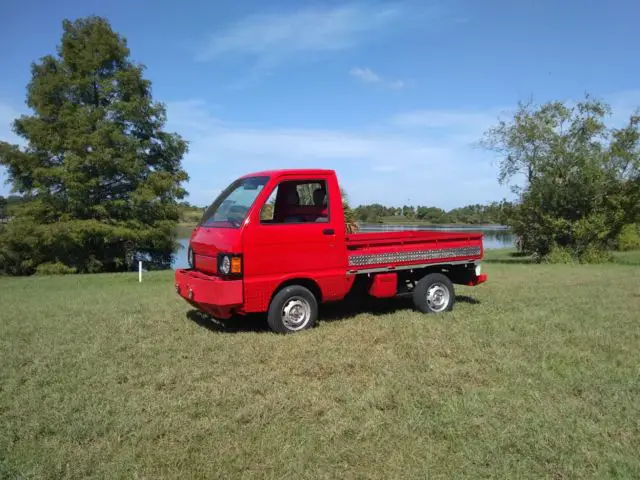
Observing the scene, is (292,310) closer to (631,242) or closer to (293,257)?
(293,257)

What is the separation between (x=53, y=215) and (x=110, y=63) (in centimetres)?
976

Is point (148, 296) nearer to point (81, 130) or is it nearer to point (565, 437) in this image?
point (565, 437)

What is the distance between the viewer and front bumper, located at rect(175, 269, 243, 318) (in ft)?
21.5

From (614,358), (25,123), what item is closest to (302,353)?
(614,358)

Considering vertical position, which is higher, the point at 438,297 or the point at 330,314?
the point at 438,297

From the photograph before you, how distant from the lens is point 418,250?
26.9 feet

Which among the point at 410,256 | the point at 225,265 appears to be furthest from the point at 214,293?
the point at 410,256

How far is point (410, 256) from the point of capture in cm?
812

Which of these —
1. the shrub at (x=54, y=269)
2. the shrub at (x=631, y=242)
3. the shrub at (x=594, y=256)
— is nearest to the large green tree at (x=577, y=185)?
the shrub at (x=594, y=256)

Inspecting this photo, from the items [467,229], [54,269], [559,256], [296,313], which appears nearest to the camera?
[296,313]

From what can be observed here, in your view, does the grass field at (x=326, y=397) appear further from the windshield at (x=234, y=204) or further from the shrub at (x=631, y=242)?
the shrub at (x=631, y=242)

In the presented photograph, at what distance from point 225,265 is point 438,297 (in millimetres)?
3750

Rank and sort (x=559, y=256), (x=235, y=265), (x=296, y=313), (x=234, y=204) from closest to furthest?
1. (x=235, y=265)
2. (x=296, y=313)
3. (x=234, y=204)
4. (x=559, y=256)

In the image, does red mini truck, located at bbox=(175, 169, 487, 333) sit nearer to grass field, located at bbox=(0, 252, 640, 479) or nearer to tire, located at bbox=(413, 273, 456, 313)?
tire, located at bbox=(413, 273, 456, 313)
